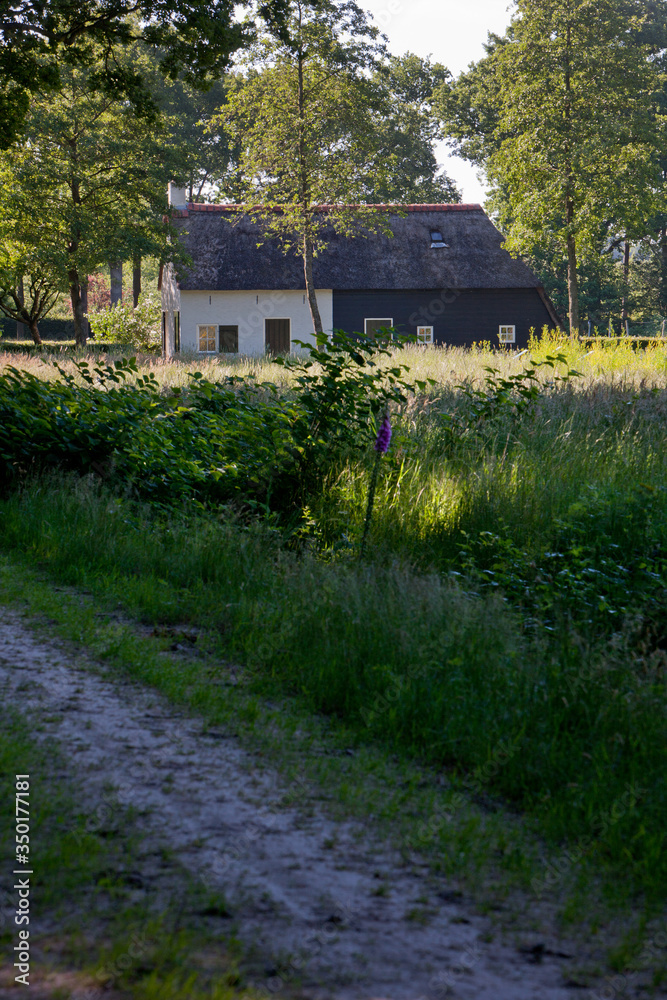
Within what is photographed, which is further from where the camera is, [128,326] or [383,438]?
[128,326]

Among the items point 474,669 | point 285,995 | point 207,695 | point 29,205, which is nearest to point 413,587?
point 474,669

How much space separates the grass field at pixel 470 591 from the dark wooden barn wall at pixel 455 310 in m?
26.4

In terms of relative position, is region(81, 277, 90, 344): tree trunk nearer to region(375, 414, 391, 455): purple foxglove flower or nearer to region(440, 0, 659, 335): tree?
region(440, 0, 659, 335): tree

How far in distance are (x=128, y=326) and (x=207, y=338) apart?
15.9 ft

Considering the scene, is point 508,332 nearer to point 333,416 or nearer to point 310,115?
point 310,115

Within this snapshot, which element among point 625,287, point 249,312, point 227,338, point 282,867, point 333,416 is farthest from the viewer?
point 625,287

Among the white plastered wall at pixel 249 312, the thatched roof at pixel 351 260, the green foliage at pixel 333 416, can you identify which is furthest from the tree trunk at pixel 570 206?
the green foliage at pixel 333 416

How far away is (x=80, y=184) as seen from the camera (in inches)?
1065

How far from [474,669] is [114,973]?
2.32m

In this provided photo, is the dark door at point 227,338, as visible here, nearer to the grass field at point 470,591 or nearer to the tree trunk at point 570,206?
the tree trunk at point 570,206

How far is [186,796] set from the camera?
3021 mm

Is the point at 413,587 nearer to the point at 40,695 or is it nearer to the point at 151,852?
the point at 40,695

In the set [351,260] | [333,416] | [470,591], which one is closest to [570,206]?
[351,260]

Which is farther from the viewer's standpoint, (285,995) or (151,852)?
(151,852)
